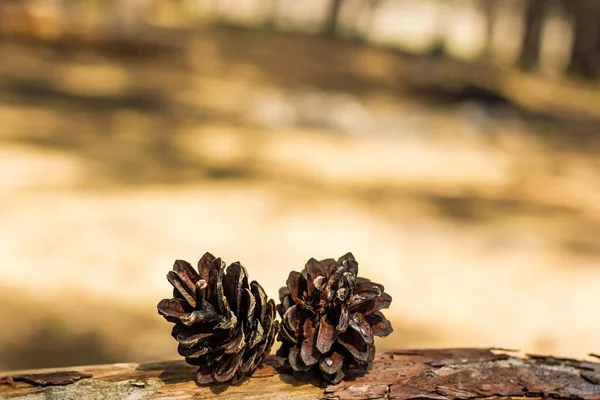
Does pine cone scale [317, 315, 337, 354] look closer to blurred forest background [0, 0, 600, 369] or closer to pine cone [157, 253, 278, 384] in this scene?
pine cone [157, 253, 278, 384]

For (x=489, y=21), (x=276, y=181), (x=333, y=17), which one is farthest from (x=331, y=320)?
(x=333, y=17)

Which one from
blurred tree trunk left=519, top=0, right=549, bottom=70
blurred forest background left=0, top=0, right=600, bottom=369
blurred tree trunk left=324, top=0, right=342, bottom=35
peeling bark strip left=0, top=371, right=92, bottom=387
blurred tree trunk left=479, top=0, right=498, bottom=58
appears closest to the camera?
peeling bark strip left=0, top=371, right=92, bottom=387

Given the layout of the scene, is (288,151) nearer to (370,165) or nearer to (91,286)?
(370,165)

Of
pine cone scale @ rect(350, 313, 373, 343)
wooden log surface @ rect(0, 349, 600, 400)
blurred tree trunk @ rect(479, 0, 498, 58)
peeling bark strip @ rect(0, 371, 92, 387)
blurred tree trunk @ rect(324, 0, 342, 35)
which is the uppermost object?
blurred tree trunk @ rect(324, 0, 342, 35)

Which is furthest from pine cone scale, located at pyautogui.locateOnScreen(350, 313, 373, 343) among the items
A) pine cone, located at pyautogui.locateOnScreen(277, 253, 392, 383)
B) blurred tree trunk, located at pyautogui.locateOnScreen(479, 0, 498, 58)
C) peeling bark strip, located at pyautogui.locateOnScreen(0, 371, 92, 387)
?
blurred tree trunk, located at pyautogui.locateOnScreen(479, 0, 498, 58)

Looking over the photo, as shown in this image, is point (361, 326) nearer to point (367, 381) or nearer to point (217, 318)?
point (367, 381)

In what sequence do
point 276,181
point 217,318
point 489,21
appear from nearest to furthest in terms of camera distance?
point 217,318 < point 276,181 < point 489,21

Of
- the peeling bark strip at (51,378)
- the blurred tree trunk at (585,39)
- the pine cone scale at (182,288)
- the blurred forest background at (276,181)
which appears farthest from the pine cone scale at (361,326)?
the blurred tree trunk at (585,39)
